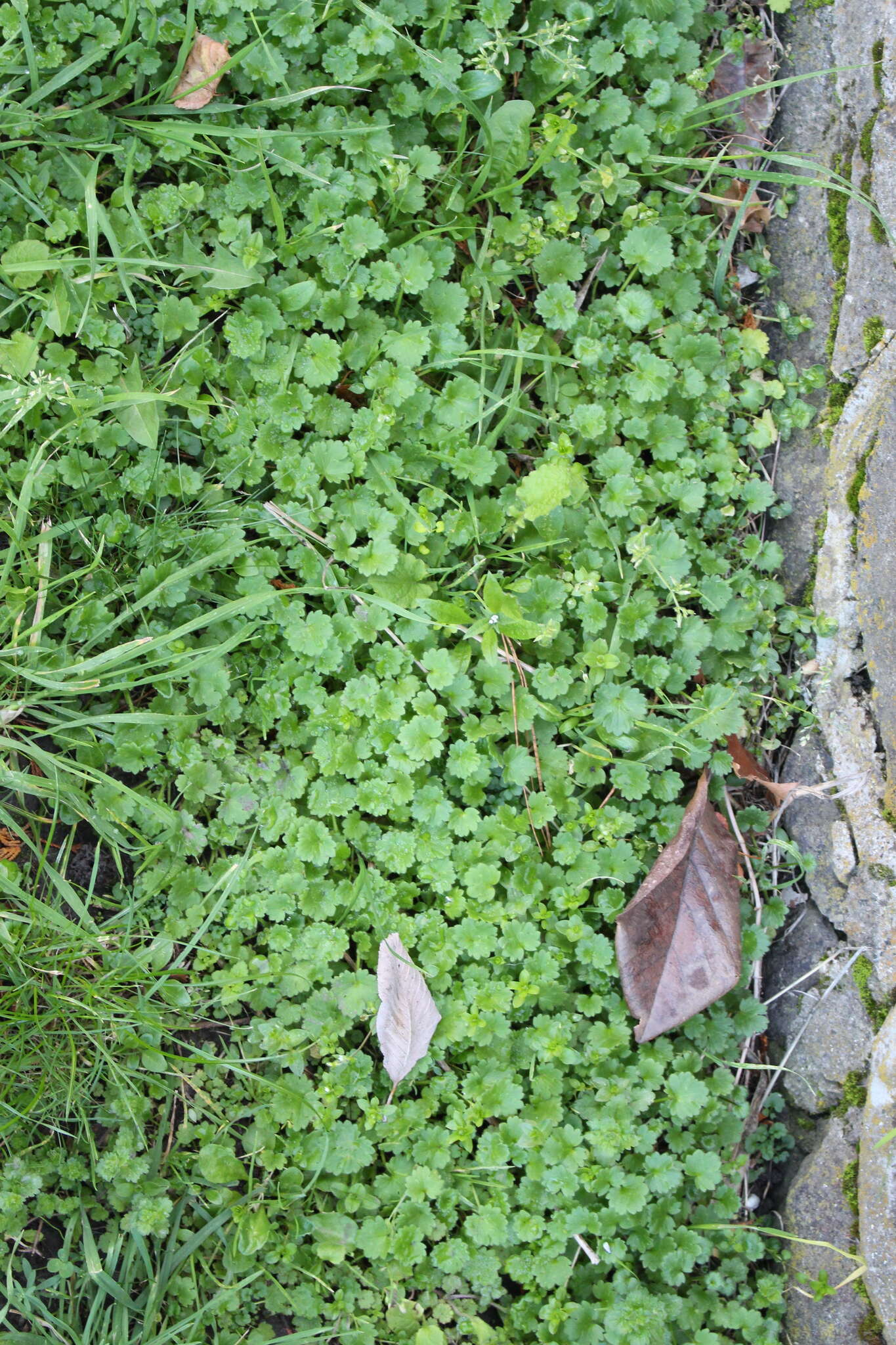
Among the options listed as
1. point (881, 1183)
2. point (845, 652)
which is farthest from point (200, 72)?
point (881, 1183)

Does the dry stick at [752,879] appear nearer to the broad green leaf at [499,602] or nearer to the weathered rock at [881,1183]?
the weathered rock at [881,1183]

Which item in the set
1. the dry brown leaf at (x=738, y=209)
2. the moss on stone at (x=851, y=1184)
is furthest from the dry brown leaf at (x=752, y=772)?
the dry brown leaf at (x=738, y=209)

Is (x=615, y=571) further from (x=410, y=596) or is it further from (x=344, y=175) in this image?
(x=344, y=175)

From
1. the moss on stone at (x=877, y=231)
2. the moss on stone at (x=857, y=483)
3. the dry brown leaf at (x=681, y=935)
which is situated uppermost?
the moss on stone at (x=877, y=231)

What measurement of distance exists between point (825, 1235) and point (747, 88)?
3892 millimetres

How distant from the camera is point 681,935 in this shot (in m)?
3.23

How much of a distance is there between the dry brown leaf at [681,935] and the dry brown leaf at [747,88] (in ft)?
8.02

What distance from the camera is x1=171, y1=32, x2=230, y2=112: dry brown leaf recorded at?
3.29 m

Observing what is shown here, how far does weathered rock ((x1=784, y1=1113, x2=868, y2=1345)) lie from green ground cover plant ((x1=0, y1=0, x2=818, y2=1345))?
13 centimetres

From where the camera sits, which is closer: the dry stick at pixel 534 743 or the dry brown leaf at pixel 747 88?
the dry stick at pixel 534 743

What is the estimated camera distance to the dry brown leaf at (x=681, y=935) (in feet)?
10.5

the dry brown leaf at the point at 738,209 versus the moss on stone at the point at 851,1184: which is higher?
the dry brown leaf at the point at 738,209

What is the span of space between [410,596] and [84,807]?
1.23m

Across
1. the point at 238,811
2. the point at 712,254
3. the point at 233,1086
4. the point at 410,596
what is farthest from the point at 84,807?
the point at 712,254
